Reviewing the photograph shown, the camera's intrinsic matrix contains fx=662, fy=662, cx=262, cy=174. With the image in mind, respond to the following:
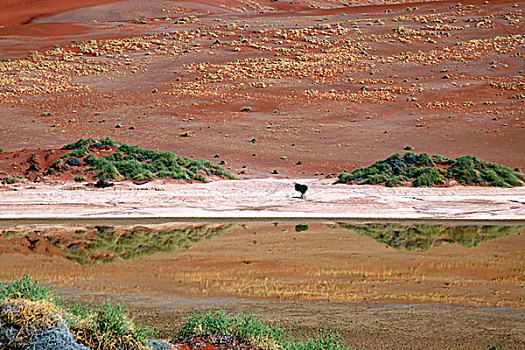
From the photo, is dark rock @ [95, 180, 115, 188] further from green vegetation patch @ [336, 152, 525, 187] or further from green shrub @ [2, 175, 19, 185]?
green vegetation patch @ [336, 152, 525, 187]

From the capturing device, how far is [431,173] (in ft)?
74.6

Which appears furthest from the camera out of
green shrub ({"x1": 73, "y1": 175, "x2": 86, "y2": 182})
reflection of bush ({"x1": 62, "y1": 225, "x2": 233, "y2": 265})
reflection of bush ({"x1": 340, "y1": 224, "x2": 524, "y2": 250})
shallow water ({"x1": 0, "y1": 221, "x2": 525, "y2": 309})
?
green shrub ({"x1": 73, "y1": 175, "x2": 86, "y2": 182})

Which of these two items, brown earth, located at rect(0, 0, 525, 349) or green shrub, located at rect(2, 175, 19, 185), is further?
green shrub, located at rect(2, 175, 19, 185)

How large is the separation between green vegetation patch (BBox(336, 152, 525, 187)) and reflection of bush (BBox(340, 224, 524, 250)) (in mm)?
6762

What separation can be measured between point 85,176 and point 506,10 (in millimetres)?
49384

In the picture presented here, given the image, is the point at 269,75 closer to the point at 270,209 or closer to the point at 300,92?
the point at 300,92

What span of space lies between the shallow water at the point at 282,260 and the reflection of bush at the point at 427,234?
22 mm

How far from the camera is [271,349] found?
5840mm

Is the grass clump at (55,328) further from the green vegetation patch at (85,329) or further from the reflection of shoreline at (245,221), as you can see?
the reflection of shoreline at (245,221)

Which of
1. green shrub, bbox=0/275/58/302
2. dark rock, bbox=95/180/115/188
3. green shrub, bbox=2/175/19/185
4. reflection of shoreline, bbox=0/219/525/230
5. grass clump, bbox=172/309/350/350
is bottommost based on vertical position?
green shrub, bbox=2/175/19/185

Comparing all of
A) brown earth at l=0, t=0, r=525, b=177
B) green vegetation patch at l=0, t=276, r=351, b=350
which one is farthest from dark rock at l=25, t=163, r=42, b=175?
green vegetation patch at l=0, t=276, r=351, b=350

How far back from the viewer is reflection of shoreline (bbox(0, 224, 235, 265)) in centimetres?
1252

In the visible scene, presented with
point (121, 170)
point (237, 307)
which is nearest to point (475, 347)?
point (237, 307)

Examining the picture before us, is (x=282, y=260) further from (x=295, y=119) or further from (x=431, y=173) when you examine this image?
(x=295, y=119)
